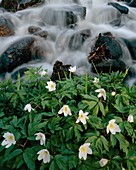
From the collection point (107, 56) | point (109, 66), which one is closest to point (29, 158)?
point (109, 66)

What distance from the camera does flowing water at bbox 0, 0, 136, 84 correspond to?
5.97 meters

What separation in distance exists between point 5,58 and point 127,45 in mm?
2942

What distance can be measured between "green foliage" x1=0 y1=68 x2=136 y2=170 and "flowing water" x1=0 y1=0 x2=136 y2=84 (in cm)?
329

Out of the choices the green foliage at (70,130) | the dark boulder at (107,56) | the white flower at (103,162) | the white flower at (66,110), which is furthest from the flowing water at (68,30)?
the white flower at (103,162)

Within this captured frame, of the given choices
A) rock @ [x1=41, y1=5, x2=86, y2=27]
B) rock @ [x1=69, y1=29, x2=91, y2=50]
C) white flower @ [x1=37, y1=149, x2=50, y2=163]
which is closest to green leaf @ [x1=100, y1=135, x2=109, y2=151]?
white flower @ [x1=37, y1=149, x2=50, y2=163]

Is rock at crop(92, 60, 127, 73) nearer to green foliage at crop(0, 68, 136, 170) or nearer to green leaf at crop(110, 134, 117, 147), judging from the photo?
green foliage at crop(0, 68, 136, 170)

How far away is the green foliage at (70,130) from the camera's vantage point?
1534 millimetres

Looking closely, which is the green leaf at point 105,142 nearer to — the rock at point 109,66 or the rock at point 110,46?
the rock at point 109,66

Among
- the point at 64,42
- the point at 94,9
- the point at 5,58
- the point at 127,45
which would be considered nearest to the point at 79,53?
the point at 64,42

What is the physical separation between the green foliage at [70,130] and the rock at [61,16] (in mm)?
5807

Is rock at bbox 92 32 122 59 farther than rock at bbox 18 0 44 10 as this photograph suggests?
No

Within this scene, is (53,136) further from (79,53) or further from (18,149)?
(79,53)

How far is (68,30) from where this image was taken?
7.07 metres

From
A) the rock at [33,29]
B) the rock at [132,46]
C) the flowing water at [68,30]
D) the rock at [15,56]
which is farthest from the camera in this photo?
the rock at [33,29]
